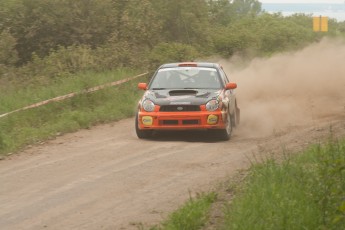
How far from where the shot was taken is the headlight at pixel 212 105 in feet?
44.1

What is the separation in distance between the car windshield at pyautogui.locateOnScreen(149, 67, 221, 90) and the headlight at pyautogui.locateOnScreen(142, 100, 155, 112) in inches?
30.5

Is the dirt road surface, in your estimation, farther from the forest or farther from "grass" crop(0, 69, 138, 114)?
the forest

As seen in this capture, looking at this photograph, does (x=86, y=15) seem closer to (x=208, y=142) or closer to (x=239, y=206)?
(x=208, y=142)

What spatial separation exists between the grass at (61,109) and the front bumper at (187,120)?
8.42 feet

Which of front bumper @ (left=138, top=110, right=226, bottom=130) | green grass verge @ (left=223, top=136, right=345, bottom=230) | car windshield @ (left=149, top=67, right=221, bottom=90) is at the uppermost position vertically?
car windshield @ (left=149, top=67, right=221, bottom=90)

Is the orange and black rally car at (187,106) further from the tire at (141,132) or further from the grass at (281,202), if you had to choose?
the grass at (281,202)

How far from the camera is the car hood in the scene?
44.3 feet

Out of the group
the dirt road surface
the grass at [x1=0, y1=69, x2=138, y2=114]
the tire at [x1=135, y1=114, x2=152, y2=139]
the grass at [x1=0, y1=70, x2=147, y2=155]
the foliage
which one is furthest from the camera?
the foliage

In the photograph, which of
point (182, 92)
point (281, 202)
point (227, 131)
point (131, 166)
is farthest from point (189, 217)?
point (182, 92)

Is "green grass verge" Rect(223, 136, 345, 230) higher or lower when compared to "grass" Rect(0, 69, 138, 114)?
higher

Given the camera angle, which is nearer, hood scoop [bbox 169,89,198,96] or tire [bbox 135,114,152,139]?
tire [bbox 135,114,152,139]

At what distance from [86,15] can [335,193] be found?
2139 cm

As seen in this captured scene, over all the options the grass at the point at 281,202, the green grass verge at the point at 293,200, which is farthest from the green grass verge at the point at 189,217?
the green grass verge at the point at 293,200

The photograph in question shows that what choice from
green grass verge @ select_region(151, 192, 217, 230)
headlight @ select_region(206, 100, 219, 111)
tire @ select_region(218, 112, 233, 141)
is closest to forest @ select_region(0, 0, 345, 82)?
tire @ select_region(218, 112, 233, 141)
